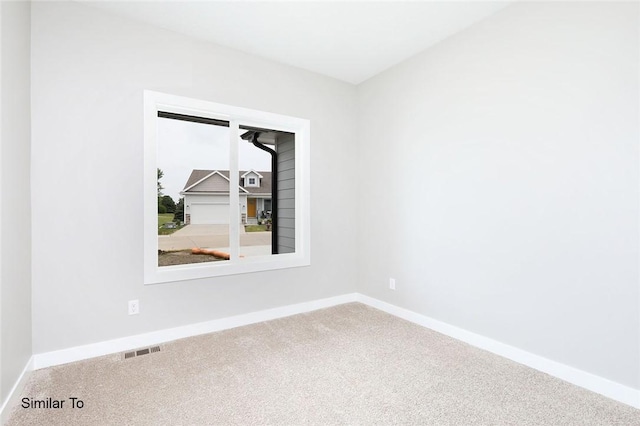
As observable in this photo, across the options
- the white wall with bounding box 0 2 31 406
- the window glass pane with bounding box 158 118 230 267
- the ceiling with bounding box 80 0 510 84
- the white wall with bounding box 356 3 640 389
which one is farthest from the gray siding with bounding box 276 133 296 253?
the white wall with bounding box 0 2 31 406

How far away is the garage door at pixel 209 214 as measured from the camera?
304cm

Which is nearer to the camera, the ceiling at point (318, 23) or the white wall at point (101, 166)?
the white wall at point (101, 166)

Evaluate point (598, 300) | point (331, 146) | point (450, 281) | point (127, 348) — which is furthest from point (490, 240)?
point (127, 348)

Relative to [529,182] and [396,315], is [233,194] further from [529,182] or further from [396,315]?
[529,182]

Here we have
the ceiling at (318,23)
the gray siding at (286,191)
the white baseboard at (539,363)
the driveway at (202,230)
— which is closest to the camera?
the white baseboard at (539,363)

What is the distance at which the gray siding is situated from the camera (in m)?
3.55

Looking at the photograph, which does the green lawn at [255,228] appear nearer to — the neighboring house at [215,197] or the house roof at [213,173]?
the neighboring house at [215,197]

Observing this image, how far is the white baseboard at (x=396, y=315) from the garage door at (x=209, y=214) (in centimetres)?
93

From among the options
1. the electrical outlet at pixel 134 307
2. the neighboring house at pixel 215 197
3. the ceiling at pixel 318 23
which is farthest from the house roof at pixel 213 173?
the ceiling at pixel 318 23

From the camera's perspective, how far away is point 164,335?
2609 mm

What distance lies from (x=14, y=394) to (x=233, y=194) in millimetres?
1971

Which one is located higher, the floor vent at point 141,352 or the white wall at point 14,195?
the white wall at point 14,195

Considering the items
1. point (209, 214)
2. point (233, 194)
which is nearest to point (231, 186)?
point (233, 194)

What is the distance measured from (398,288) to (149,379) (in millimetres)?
2289
